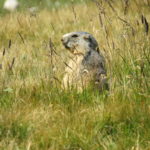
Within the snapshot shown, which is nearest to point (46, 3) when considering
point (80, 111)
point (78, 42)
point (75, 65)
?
point (78, 42)

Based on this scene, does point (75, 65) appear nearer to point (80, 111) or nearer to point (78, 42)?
point (78, 42)

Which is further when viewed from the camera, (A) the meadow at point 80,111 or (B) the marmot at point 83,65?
(B) the marmot at point 83,65

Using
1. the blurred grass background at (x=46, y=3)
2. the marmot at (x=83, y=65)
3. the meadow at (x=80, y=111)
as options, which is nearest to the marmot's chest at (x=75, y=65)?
the marmot at (x=83, y=65)

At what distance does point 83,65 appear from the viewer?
14.7ft

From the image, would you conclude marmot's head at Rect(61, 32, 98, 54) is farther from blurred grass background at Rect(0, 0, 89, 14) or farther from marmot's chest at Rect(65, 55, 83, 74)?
blurred grass background at Rect(0, 0, 89, 14)

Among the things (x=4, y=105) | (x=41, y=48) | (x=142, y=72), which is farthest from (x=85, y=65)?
(x=41, y=48)

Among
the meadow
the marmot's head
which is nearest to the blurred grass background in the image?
the meadow

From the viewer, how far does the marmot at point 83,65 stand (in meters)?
4.43

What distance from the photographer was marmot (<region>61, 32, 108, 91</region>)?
4426 mm

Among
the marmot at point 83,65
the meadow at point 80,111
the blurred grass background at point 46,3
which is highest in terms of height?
the blurred grass background at point 46,3

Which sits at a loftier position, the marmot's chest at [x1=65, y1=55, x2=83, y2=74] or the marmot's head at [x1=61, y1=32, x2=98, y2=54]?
the marmot's head at [x1=61, y1=32, x2=98, y2=54]

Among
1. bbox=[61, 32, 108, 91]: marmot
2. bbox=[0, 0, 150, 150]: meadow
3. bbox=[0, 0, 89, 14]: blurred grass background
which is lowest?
bbox=[0, 0, 150, 150]: meadow

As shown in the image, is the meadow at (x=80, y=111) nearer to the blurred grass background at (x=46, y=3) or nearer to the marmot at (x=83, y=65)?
the marmot at (x=83, y=65)

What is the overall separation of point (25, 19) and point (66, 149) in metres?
6.18
